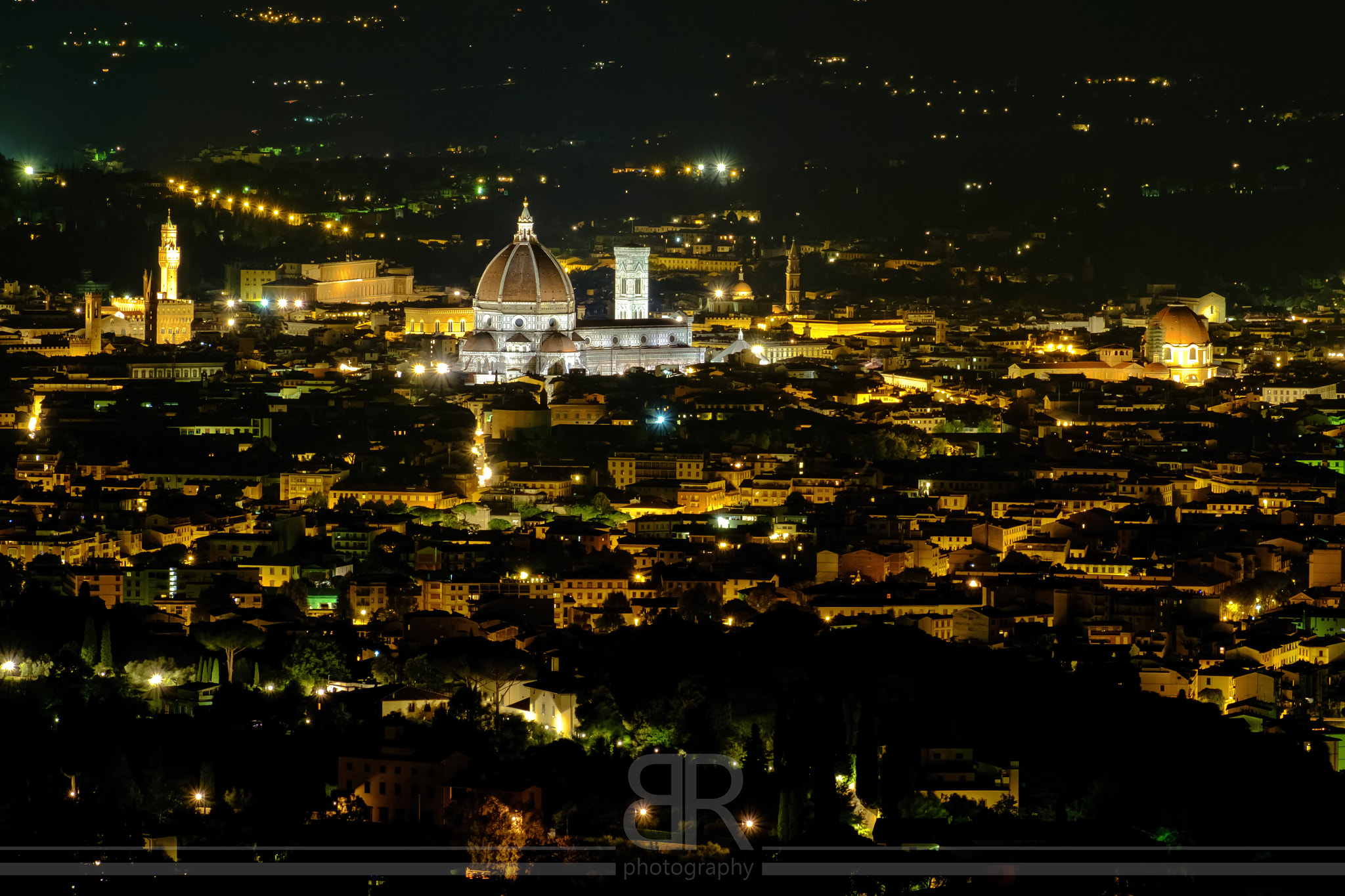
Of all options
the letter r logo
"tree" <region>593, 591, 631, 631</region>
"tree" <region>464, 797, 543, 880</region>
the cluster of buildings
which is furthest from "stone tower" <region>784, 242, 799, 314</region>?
"tree" <region>464, 797, 543, 880</region>

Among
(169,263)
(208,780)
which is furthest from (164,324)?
(208,780)

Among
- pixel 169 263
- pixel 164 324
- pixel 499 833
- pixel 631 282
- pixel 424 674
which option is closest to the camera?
pixel 499 833

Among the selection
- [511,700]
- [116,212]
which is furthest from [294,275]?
[511,700]

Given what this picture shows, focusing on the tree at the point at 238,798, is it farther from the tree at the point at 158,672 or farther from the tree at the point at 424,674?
the tree at the point at 158,672

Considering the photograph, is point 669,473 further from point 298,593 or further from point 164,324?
point 164,324

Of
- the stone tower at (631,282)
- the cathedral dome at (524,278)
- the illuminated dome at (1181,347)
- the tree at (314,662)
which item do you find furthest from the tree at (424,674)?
the stone tower at (631,282)

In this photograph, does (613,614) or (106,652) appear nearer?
(106,652)

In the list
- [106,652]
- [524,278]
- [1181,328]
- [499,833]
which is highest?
[524,278]
